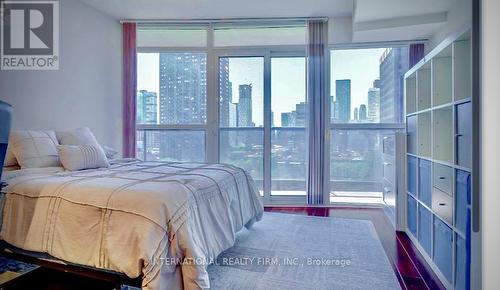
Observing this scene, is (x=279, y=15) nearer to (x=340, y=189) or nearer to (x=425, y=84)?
(x=425, y=84)

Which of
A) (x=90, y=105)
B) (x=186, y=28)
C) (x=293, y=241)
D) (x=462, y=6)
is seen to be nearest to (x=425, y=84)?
(x=462, y=6)

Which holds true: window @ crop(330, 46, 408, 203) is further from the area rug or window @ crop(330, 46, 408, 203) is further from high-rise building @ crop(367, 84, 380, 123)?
the area rug

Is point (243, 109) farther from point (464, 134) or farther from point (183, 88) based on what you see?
point (464, 134)

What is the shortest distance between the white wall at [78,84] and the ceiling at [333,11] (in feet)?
1.05

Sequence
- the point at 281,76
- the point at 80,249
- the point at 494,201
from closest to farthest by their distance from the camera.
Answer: the point at 494,201 → the point at 80,249 → the point at 281,76

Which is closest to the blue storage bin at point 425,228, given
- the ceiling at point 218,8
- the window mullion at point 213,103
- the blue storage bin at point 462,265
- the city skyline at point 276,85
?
the blue storage bin at point 462,265

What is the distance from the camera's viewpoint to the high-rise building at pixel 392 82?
169 inches

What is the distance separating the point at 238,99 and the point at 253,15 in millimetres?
1143

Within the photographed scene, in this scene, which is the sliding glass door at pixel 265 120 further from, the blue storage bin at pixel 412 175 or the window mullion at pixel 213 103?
the blue storage bin at pixel 412 175

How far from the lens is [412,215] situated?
3.02 meters

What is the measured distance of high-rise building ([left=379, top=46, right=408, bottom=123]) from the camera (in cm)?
430

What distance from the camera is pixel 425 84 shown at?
→ 108 inches

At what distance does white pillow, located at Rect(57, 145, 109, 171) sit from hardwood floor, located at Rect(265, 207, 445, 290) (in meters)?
2.27

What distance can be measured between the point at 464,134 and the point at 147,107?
4.00 m
